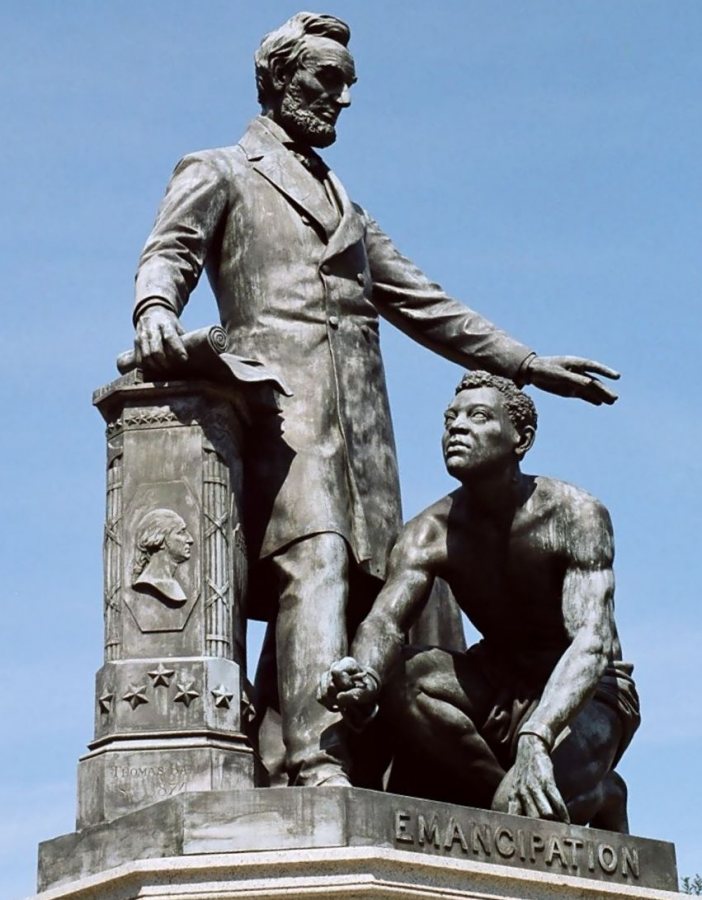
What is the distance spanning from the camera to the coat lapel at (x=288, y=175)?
12.8 meters

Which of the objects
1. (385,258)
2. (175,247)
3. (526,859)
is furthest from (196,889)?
(385,258)

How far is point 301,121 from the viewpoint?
510 inches

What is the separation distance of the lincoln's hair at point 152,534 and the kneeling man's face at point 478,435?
159 cm

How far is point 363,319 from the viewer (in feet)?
42.1

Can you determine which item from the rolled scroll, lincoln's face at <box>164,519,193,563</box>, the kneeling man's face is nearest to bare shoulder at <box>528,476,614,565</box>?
the kneeling man's face

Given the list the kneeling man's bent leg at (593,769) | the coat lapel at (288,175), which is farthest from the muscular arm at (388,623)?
the coat lapel at (288,175)

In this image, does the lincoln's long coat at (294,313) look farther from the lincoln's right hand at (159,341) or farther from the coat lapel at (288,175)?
the lincoln's right hand at (159,341)

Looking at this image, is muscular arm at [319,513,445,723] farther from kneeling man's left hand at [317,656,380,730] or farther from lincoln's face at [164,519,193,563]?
lincoln's face at [164,519,193,563]

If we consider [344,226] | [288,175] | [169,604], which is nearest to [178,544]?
[169,604]

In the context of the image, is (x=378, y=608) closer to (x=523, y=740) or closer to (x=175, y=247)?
(x=523, y=740)

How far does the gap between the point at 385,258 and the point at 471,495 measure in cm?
194

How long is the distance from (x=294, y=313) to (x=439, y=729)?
8.05ft

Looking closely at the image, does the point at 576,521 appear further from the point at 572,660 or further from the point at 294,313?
the point at 294,313

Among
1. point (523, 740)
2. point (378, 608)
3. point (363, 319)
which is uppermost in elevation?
point (363, 319)
